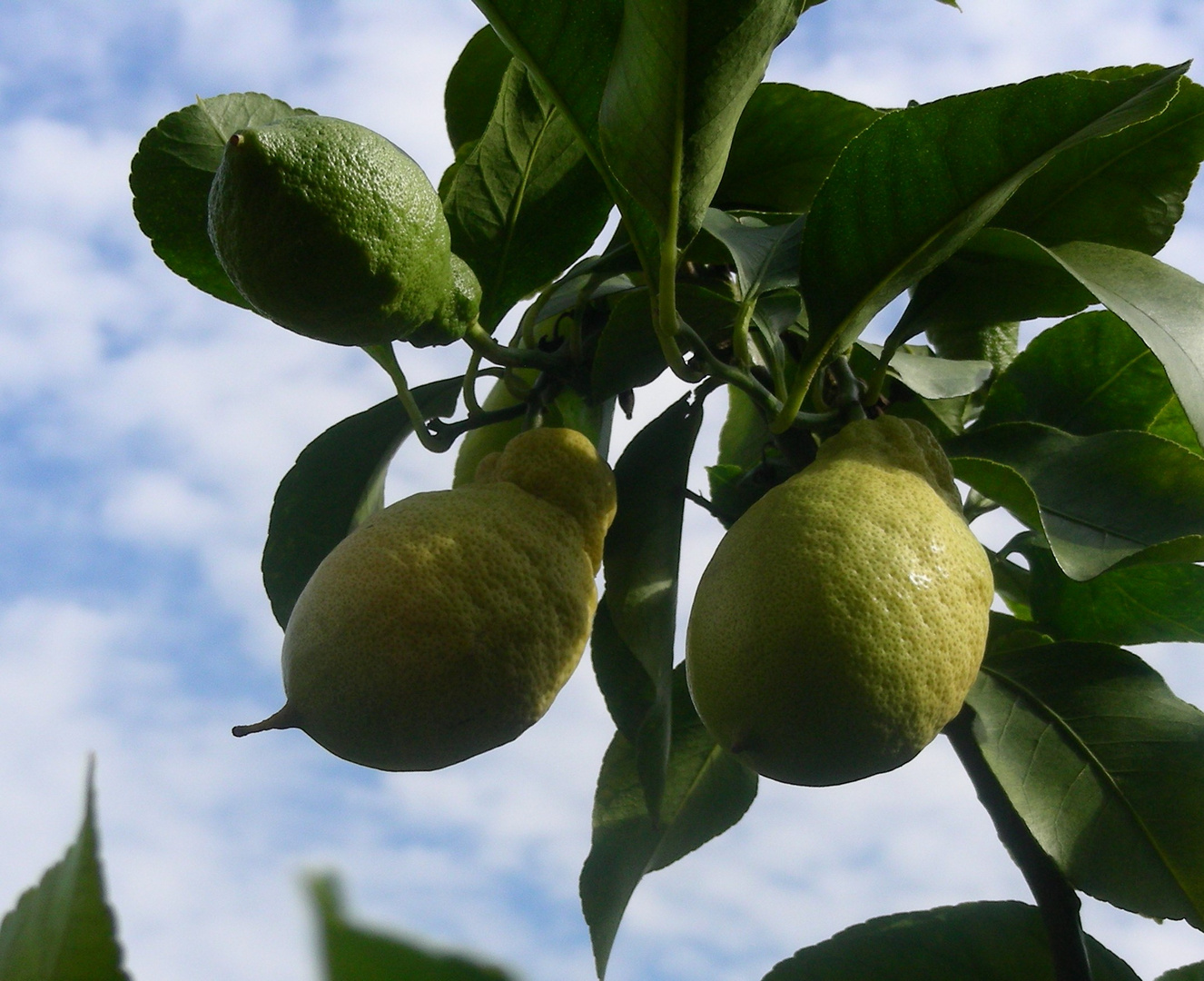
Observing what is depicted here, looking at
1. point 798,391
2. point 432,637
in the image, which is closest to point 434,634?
point 432,637

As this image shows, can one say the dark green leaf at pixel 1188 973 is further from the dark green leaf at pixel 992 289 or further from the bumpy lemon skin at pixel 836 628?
the dark green leaf at pixel 992 289

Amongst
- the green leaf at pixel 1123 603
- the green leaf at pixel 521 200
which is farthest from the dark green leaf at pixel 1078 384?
the green leaf at pixel 521 200

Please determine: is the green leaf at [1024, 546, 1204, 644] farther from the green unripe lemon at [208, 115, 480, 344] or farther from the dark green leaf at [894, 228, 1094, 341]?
the green unripe lemon at [208, 115, 480, 344]

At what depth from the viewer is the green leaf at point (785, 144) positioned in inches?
43.8

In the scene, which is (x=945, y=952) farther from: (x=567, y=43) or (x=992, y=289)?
(x=567, y=43)

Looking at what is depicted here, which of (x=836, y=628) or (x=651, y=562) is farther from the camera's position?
(x=651, y=562)

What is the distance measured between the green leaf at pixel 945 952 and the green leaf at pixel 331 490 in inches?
23.4

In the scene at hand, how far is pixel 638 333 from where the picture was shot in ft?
3.46

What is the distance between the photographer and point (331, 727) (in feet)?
2.84

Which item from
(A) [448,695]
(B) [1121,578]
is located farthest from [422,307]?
(B) [1121,578]

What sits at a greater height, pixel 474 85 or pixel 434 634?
pixel 474 85

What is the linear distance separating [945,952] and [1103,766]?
226 mm

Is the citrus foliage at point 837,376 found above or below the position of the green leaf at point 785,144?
below

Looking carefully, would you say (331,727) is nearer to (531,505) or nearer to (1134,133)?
(531,505)
